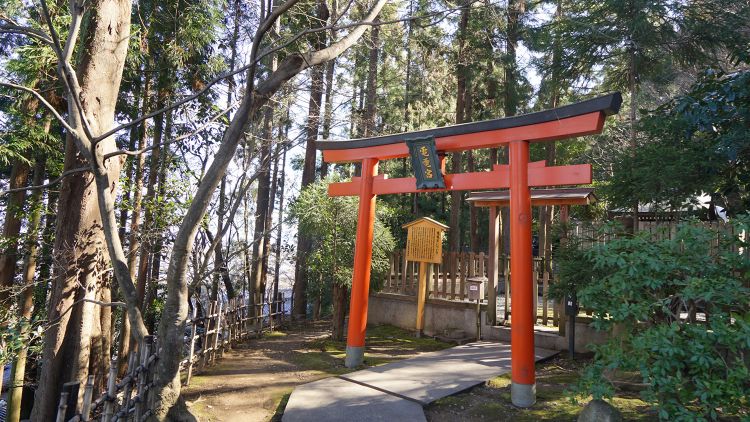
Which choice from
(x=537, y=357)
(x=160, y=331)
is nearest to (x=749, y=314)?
(x=537, y=357)

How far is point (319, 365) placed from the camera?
24.5 ft

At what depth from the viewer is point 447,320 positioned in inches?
377

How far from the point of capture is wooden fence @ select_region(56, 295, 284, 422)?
388cm

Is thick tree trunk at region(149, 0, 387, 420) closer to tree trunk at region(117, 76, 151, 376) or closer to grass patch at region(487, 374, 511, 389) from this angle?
grass patch at region(487, 374, 511, 389)

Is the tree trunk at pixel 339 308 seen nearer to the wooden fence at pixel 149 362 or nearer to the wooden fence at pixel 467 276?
the wooden fence at pixel 467 276

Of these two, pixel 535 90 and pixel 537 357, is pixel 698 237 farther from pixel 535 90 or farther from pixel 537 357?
pixel 535 90

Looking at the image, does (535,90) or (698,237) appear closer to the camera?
(698,237)

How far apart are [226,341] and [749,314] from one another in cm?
817

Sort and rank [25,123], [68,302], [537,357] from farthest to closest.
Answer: [25,123] → [537,357] → [68,302]

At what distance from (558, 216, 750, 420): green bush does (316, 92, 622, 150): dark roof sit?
5.94 ft

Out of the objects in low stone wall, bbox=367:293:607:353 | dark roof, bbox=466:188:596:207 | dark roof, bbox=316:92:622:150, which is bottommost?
low stone wall, bbox=367:293:607:353

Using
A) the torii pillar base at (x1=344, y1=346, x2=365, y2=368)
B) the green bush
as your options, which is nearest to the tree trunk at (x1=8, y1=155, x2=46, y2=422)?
the torii pillar base at (x1=344, y1=346, x2=365, y2=368)

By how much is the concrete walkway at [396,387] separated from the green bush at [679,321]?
2127mm

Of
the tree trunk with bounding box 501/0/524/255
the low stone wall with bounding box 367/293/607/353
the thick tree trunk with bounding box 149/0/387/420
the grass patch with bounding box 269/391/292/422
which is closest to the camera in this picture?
the thick tree trunk with bounding box 149/0/387/420
